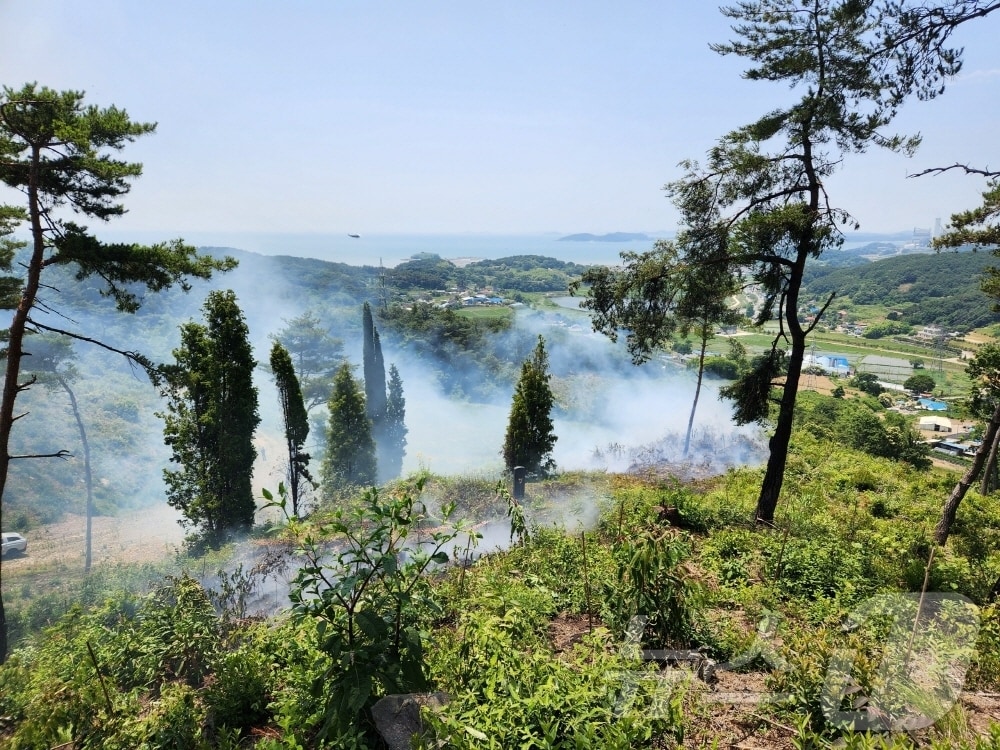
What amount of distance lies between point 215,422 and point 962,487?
1834cm

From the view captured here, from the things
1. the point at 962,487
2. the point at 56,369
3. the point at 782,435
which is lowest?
the point at 56,369

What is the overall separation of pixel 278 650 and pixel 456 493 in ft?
54.8

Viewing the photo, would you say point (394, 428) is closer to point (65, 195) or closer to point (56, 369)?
point (56, 369)

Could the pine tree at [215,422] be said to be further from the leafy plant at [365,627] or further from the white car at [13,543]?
the leafy plant at [365,627]

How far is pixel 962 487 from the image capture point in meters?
8.07

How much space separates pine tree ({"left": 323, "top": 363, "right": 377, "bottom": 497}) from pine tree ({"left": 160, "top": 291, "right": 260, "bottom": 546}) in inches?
236

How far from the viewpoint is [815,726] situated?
3.11 metres

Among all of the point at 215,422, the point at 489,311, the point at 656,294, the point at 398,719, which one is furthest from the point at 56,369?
the point at 489,311

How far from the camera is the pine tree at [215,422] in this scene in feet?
52.4

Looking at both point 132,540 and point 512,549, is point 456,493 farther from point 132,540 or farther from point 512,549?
point 132,540

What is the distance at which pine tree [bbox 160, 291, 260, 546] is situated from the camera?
15969mm

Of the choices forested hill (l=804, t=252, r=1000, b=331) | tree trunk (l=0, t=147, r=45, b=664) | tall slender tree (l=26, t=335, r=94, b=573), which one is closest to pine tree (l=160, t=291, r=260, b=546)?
tree trunk (l=0, t=147, r=45, b=664)

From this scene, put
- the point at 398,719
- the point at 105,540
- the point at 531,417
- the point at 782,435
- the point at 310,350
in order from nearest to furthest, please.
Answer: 1. the point at 398,719
2. the point at 782,435
3. the point at 531,417
4. the point at 105,540
5. the point at 310,350

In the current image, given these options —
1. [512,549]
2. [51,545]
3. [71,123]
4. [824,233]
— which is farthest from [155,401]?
[824,233]
